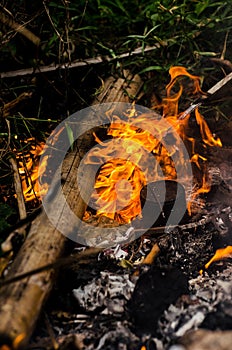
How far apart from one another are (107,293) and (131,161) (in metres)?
1.02

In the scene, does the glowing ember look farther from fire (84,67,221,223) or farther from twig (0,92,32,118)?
twig (0,92,32,118)

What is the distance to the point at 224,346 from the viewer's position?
154 cm

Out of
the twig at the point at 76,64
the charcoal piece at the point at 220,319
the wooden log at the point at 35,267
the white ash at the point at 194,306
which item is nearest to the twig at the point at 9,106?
the twig at the point at 76,64

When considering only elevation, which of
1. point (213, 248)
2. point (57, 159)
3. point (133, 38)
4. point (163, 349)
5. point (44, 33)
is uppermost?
point (44, 33)

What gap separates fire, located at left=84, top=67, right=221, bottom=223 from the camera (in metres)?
2.68

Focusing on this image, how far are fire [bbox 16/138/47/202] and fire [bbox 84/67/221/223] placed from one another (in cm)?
41

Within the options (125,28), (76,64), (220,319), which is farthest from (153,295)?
(125,28)

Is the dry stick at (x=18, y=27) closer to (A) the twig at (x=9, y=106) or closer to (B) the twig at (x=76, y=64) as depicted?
(B) the twig at (x=76, y=64)

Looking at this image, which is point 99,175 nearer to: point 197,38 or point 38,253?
point 38,253

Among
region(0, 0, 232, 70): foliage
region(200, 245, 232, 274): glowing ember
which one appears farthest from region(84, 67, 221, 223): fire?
region(0, 0, 232, 70): foliage

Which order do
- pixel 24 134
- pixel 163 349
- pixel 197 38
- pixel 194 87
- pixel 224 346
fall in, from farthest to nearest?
pixel 197 38
pixel 194 87
pixel 24 134
pixel 163 349
pixel 224 346

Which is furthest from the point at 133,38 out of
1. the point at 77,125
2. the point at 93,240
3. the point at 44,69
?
the point at 93,240

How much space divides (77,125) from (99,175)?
432 mm

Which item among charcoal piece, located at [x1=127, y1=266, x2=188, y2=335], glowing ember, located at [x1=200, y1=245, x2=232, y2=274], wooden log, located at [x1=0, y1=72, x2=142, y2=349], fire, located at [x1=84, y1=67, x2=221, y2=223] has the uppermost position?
wooden log, located at [x1=0, y1=72, x2=142, y2=349]
